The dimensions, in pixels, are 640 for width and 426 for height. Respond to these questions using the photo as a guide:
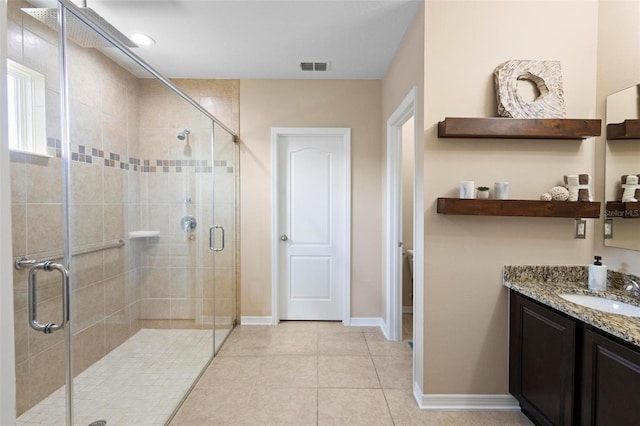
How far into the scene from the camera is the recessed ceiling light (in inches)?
102

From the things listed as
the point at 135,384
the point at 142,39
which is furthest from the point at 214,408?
the point at 142,39

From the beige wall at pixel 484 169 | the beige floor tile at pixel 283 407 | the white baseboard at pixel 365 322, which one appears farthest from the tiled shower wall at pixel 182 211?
the beige wall at pixel 484 169

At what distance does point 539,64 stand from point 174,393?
3203 millimetres

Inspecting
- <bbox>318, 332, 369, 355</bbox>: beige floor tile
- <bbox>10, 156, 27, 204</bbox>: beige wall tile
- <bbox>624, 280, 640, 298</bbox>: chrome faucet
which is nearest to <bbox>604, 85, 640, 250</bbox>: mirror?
<bbox>624, 280, 640, 298</bbox>: chrome faucet

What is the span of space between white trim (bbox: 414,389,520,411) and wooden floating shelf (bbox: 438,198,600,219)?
4.00 feet

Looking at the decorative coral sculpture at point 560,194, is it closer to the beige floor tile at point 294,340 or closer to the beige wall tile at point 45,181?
the beige floor tile at point 294,340

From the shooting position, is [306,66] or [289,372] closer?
[289,372]

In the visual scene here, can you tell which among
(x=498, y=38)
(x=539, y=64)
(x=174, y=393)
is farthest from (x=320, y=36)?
(x=174, y=393)

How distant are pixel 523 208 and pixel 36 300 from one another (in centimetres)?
251

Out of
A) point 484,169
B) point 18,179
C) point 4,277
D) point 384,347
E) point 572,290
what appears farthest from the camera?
point 384,347

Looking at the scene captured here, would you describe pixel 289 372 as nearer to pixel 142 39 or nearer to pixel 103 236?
pixel 103 236

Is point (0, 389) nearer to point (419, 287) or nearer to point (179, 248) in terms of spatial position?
point (179, 248)

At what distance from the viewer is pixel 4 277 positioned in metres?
0.84

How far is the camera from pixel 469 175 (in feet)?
6.76
